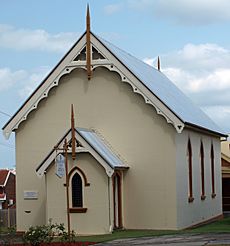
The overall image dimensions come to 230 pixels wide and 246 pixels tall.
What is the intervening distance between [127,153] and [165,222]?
11.7 ft

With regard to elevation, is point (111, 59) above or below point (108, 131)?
above

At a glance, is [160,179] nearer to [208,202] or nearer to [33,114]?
[33,114]

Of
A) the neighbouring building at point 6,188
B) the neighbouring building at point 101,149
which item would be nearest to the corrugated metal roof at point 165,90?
the neighbouring building at point 101,149

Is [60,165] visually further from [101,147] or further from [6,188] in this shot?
[6,188]

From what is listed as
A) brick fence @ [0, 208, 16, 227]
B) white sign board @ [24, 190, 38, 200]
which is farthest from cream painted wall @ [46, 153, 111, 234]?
brick fence @ [0, 208, 16, 227]

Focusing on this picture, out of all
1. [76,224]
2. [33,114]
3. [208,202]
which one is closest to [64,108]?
[33,114]

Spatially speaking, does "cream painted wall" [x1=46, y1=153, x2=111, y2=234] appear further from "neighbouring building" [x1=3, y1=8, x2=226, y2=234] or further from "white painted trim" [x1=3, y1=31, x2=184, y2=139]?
"white painted trim" [x1=3, y1=31, x2=184, y2=139]

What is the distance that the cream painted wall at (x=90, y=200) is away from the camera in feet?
102

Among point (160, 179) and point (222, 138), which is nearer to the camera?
point (160, 179)

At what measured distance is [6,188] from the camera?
83.2 meters

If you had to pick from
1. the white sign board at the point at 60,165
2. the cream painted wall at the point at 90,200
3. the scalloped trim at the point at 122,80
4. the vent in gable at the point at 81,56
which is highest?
the vent in gable at the point at 81,56

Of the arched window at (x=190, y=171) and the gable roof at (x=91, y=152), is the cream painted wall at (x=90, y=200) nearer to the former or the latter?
the gable roof at (x=91, y=152)

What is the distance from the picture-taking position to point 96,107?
34219 mm

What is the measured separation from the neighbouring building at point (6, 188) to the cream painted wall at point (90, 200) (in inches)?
1974
